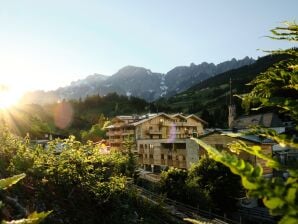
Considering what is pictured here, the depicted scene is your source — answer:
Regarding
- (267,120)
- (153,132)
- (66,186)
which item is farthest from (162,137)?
(66,186)

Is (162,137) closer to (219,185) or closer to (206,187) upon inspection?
(206,187)

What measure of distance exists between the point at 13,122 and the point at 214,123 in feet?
223

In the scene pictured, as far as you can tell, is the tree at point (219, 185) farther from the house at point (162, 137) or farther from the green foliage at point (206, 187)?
the house at point (162, 137)

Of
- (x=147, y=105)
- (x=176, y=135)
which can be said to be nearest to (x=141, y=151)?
(x=176, y=135)

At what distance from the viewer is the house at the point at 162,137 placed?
192 ft

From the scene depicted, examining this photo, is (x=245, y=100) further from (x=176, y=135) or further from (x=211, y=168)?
(x=176, y=135)

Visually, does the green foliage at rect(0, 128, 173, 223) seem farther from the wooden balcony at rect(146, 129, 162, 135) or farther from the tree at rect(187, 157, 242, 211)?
the wooden balcony at rect(146, 129, 162, 135)

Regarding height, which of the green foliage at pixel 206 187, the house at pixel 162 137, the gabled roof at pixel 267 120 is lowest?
the green foliage at pixel 206 187

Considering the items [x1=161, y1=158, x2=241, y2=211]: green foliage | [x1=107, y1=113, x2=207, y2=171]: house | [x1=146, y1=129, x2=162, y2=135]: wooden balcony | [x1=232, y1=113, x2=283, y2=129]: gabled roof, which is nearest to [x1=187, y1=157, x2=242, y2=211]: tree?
[x1=161, y1=158, x2=241, y2=211]: green foliage

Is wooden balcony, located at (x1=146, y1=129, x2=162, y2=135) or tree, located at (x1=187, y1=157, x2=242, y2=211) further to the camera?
wooden balcony, located at (x1=146, y1=129, x2=162, y2=135)

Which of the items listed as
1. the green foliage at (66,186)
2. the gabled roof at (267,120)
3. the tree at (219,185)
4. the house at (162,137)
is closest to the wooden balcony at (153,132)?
the house at (162,137)

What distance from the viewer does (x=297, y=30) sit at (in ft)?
7.70

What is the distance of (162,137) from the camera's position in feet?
283

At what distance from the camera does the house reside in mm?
58438
